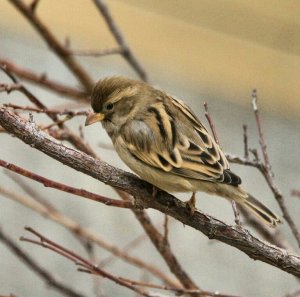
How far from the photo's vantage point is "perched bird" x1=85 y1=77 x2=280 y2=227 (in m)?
1.72

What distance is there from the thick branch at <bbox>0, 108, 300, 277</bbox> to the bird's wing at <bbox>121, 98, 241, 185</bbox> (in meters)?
0.13

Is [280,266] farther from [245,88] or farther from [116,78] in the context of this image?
[245,88]

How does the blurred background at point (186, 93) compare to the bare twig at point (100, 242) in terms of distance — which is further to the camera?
the blurred background at point (186, 93)

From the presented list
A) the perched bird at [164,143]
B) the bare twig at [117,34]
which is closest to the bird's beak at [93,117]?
the perched bird at [164,143]

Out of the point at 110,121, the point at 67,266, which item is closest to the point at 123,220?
the point at 67,266

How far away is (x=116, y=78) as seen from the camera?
1.94 m

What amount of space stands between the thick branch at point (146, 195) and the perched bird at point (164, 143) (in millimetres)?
A: 113

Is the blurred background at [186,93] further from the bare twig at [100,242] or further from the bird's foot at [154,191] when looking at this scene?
the bird's foot at [154,191]

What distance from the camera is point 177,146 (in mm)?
1766

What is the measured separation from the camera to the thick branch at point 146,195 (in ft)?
4.59

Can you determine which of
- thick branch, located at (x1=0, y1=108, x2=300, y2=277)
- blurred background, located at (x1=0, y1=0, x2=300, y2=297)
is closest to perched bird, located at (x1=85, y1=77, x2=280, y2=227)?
thick branch, located at (x1=0, y1=108, x2=300, y2=277)

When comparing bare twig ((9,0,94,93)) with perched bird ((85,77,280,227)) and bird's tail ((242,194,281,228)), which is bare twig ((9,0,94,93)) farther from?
bird's tail ((242,194,281,228))

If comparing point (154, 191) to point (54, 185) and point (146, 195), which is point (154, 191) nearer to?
point (146, 195)

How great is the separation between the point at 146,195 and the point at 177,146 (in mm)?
252
